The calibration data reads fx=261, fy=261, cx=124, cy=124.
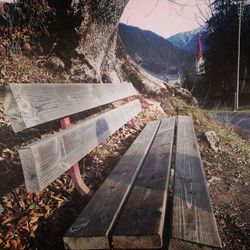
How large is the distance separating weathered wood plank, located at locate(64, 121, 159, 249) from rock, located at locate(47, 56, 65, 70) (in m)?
3.10

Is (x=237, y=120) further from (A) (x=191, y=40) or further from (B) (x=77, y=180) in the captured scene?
(A) (x=191, y=40)

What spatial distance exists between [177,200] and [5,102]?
1016mm

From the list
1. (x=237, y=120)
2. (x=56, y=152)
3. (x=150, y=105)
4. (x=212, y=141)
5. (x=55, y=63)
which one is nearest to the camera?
(x=56, y=152)

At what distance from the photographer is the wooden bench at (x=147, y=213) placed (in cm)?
110

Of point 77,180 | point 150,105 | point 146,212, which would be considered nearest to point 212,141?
point 150,105

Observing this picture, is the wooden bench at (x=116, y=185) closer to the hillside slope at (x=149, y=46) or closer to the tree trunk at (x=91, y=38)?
the tree trunk at (x=91, y=38)

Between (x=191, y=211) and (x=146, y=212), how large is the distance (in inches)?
8.9

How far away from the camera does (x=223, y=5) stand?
23781 millimetres

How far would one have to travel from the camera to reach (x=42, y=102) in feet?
4.91

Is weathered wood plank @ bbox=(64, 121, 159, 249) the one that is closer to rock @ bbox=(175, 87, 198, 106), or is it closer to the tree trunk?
the tree trunk

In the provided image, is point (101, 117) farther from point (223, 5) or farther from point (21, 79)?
point (223, 5)

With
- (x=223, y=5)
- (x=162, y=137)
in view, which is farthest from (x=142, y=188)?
(x=223, y=5)

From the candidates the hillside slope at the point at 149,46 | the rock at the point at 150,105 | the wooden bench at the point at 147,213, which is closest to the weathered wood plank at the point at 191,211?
the wooden bench at the point at 147,213

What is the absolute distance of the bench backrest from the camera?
1.26 m
